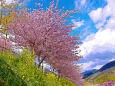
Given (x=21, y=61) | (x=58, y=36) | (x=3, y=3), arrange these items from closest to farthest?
(x=21, y=61) < (x=58, y=36) < (x=3, y=3)

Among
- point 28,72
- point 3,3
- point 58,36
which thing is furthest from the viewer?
point 3,3

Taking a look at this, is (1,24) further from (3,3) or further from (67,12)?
(67,12)

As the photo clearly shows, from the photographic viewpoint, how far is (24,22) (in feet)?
44.3

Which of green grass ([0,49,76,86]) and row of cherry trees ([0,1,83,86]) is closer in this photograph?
green grass ([0,49,76,86])

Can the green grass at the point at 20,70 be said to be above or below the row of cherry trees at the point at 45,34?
below

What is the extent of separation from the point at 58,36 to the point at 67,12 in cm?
257

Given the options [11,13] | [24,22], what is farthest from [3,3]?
[24,22]

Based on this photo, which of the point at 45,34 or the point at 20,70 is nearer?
the point at 20,70

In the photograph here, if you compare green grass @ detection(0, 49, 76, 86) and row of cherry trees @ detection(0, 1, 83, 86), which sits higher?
row of cherry trees @ detection(0, 1, 83, 86)

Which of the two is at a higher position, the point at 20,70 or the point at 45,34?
the point at 45,34

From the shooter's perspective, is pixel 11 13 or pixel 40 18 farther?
pixel 11 13

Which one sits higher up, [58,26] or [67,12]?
[67,12]

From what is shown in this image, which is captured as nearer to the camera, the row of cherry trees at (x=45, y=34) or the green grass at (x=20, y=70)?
the green grass at (x=20, y=70)

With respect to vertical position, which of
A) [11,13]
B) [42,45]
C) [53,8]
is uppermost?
[11,13]
